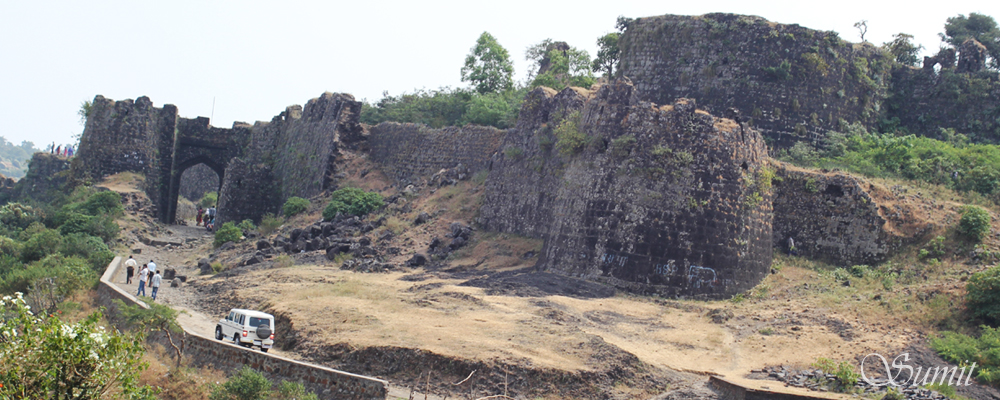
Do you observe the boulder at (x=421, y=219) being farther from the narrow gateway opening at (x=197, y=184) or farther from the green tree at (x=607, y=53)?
the narrow gateway opening at (x=197, y=184)

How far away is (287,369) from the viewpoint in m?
12.8

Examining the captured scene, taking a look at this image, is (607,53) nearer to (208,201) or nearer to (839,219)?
(839,219)

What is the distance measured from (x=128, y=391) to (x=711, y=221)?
11.7m

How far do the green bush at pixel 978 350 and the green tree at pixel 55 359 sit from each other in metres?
11.5

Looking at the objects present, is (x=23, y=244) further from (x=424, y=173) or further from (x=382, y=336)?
(x=382, y=336)

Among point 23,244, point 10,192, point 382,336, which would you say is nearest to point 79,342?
point 382,336

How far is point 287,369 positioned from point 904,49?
75.3 feet

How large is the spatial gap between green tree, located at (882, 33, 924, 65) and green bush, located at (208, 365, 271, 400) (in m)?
22.9

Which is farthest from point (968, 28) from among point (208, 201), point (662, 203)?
point (208, 201)

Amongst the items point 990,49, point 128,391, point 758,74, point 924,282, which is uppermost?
point 990,49

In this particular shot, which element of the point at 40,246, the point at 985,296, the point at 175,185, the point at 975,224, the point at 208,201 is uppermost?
the point at 975,224

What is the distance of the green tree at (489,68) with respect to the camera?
38.2m

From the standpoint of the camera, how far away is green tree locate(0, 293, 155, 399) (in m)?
8.83

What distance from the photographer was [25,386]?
29.5 feet
